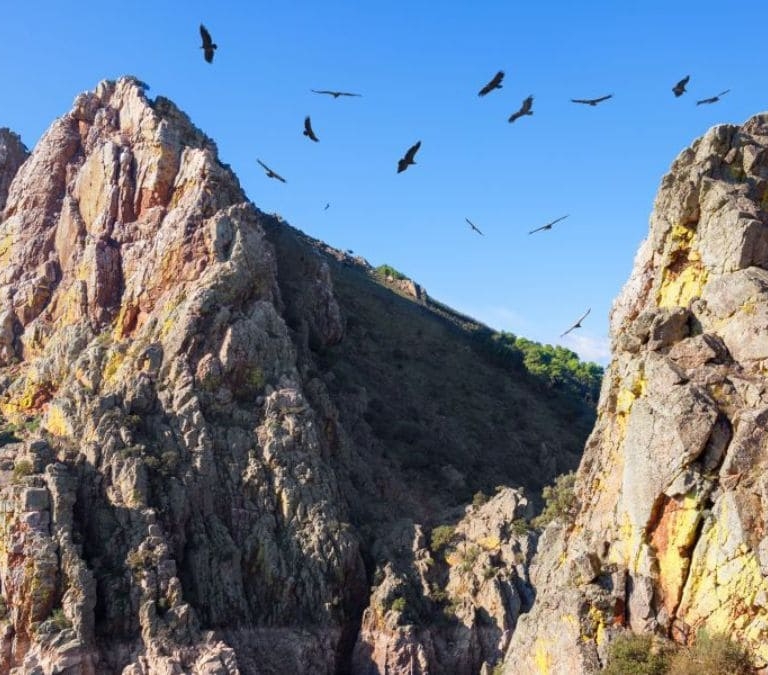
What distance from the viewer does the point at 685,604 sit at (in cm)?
2073

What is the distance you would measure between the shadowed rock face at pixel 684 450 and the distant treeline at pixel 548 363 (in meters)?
51.2

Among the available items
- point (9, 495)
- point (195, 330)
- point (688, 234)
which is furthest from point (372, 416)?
point (688, 234)

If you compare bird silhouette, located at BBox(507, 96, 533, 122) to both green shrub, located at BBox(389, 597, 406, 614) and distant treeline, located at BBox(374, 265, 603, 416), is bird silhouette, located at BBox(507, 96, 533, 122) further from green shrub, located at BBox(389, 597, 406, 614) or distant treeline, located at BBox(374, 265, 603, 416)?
distant treeline, located at BBox(374, 265, 603, 416)

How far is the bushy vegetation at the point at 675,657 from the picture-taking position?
61.0 ft

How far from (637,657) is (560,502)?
1221cm

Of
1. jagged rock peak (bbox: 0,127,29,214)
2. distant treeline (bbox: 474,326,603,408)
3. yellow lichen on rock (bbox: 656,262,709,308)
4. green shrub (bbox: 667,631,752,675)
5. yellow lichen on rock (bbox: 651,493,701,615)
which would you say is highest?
jagged rock peak (bbox: 0,127,29,214)

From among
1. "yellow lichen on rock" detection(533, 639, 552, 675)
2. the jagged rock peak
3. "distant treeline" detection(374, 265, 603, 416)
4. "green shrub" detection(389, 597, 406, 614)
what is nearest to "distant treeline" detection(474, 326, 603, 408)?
"distant treeline" detection(374, 265, 603, 416)

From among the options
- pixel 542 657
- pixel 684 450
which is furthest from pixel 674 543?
pixel 542 657

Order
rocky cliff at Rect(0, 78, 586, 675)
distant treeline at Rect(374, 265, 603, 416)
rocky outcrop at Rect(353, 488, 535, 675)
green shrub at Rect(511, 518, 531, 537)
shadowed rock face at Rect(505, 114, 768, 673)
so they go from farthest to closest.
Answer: distant treeline at Rect(374, 265, 603, 416)
green shrub at Rect(511, 518, 531, 537)
rocky outcrop at Rect(353, 488, 535, 675)
rocky cliff at Rect(0, 78, 586, 675)
shadowed rock face at Rect(505, 114, 768, 673)

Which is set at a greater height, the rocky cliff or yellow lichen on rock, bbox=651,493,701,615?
the rocky cliff

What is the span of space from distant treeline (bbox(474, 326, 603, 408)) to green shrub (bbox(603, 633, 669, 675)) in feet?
187

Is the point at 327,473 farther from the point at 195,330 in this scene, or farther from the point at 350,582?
the point at 195,330

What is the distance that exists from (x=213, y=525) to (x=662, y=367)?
25.7m

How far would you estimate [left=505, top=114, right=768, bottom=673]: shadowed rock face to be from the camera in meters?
20.1
